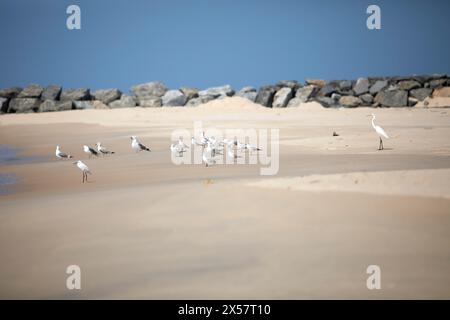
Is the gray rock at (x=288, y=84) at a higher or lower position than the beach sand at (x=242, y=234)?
higher

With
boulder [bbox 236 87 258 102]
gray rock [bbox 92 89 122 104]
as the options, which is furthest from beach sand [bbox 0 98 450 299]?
gray rock [bbox 92 89 122 104]

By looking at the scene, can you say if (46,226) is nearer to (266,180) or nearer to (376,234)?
(266,180)

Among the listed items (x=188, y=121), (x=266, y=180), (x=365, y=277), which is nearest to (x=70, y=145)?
(x=188, y=121)

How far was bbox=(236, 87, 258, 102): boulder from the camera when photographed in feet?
110

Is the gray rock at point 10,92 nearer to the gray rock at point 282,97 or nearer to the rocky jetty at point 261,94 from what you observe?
the rocky jetty at point 261,94

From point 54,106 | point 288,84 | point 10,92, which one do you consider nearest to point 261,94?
point 288,84

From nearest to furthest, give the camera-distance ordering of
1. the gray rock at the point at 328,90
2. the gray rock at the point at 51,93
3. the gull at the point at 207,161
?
the gull at the point at 207,161 < the gray rock at the point at 328,90 < the gray rock at the point at 51,93

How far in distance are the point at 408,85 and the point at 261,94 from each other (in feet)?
26.7

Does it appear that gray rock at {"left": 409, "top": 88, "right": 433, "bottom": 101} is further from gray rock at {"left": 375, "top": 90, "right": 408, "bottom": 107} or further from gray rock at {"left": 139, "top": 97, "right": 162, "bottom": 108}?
gray rock at {"left": 139, "top": 97, "right": 162, "bottom": 108}

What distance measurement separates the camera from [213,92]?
35281 mm

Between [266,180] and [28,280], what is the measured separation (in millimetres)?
3595

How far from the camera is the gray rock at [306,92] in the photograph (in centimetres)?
3105

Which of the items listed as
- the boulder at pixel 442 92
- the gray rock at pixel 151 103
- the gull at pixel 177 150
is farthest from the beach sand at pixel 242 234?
the gray rock at pixel 151 103

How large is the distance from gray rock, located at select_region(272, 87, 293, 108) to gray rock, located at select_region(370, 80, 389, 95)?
4.58 metres
